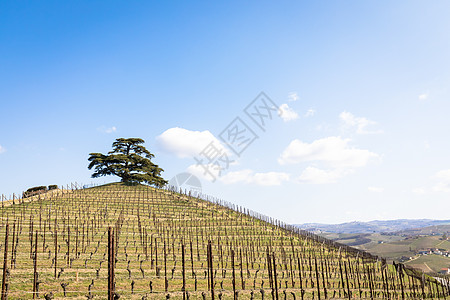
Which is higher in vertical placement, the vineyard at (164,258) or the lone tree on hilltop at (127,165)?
the lone tree on hilltop at (127,165)

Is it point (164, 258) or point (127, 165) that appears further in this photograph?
point (127, 165)

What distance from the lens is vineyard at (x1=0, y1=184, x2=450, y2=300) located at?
15475 millimetres

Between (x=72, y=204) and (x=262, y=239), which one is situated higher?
(x=72, y=204)

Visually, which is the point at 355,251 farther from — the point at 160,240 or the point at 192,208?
the point at 160,240

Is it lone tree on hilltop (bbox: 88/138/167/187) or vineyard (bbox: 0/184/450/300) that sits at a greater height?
lone tree on hilltop (bbox: 88/138/167/187)

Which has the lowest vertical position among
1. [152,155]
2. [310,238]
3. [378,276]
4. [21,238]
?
[378,276]

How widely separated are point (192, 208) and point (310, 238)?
17.0m

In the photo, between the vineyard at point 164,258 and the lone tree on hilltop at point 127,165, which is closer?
the vineyard at point 164,258

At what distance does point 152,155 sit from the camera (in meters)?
63.7

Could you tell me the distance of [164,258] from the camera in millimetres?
20672

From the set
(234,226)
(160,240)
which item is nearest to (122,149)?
(234,226)

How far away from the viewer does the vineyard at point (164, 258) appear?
15.5m

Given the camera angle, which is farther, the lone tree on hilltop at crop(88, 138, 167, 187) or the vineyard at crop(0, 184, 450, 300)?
the lone tree on hilltop at crop(88, 138, 167, 187)

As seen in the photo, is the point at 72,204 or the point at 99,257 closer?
the point at 99,257
